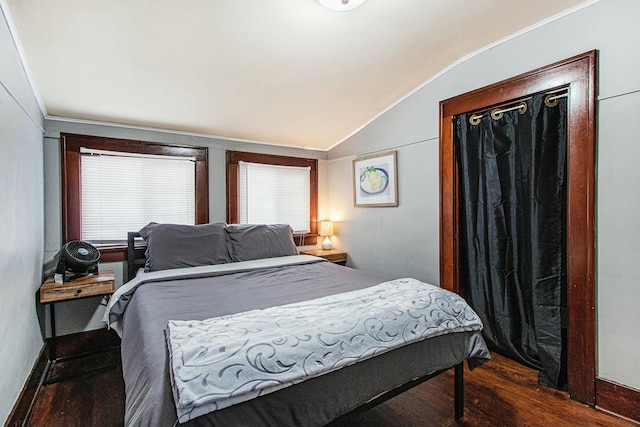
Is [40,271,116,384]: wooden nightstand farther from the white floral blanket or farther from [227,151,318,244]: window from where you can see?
the white floral blanket

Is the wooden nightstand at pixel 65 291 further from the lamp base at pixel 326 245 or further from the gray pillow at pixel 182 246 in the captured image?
the lamp base at pixel 326 245

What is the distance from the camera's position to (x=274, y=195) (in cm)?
405

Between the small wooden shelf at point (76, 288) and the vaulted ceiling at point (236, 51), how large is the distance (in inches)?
57.3

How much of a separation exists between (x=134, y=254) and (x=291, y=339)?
2.46 metres

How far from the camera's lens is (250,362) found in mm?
1062

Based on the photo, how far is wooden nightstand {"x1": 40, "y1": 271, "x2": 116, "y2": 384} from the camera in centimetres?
232

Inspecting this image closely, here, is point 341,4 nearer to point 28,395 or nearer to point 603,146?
point 603,146

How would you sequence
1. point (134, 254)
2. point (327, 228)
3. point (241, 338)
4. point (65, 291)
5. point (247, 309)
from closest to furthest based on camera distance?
point (241, 338)
point (247, 309)
point (65, 291)
point (134, 254)
point (327, 228)

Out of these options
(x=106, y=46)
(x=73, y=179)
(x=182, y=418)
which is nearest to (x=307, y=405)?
(x=182, y=418)

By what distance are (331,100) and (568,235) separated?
2.25 metres

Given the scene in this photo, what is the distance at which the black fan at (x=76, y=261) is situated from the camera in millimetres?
2463

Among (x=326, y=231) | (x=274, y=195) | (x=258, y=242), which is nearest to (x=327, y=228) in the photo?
(x=326, y=231)

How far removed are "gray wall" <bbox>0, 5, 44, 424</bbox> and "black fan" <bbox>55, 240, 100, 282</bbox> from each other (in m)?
0.15

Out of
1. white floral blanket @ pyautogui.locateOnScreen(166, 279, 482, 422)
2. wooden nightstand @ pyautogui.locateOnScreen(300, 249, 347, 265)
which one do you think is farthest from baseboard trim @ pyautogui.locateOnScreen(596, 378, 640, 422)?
wooden nightstand @ pyautogui.locateOnScreen(300, 249, 347, 265)
